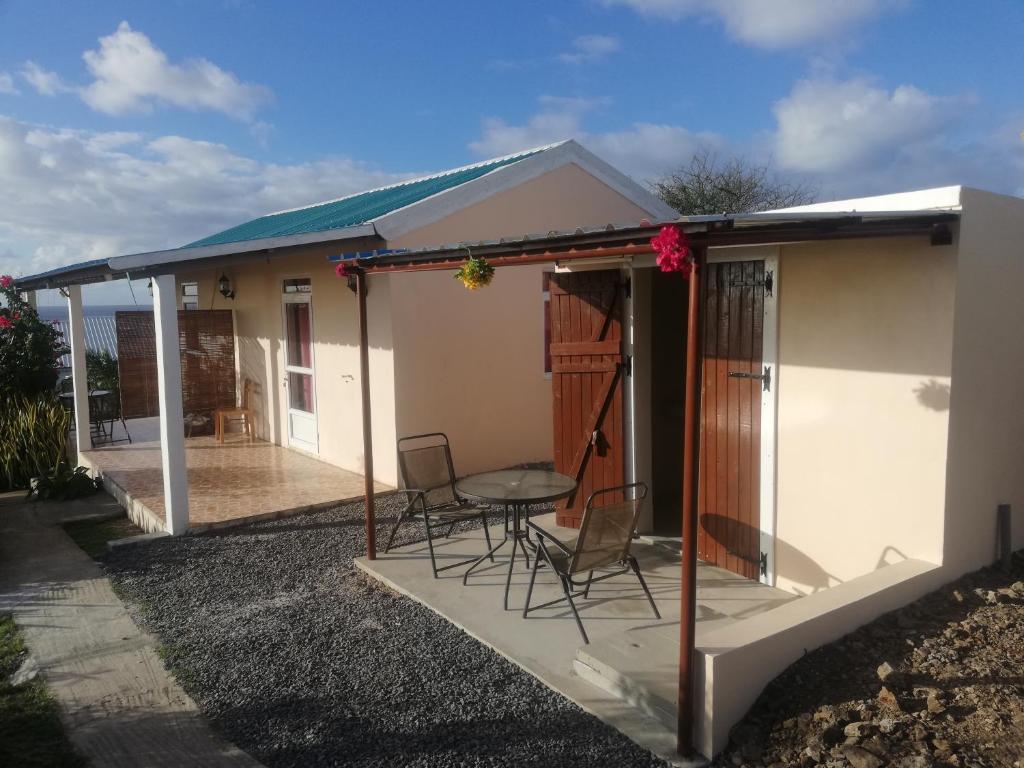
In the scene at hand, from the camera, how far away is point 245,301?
1127cm

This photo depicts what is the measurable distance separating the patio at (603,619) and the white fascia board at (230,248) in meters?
3.05

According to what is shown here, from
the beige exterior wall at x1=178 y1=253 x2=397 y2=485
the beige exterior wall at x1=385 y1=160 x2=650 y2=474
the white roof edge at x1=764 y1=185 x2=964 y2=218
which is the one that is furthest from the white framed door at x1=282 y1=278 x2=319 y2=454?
the white roof edge at x1=764 y1=185 x2=964 y2=218

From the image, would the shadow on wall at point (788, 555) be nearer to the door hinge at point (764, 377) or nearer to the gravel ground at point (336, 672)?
the door hinge at point (764, 377)

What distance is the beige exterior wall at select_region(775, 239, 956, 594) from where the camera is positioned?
162 inches

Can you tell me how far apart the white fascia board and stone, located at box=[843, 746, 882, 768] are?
593 cm

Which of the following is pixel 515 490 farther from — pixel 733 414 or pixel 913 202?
pixel 913 202

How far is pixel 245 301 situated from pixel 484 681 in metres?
8.86

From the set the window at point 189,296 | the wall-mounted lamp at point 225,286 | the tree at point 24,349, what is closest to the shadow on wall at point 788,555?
the wall-mounted lamp at point 225,286

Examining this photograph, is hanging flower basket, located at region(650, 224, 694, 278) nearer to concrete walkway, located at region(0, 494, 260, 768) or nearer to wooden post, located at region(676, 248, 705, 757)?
wooden post, located at region(676, 248, 705, 757)

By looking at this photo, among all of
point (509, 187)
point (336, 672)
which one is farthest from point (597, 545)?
point (509, 187)

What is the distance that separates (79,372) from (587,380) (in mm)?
7928

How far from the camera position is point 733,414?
16.8ft

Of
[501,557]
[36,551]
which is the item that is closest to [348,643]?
[501,557]

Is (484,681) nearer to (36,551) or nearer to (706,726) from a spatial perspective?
(706,726)
